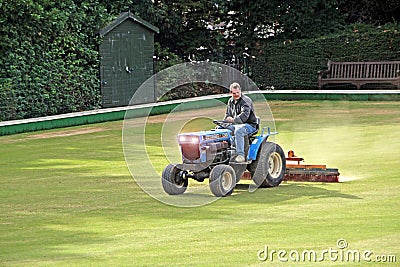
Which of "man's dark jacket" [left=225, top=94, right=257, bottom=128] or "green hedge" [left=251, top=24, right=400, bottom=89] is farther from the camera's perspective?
"green hedge" [left=251, top=24, right=400, bottom=89]

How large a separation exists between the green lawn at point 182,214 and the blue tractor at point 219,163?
0.16m

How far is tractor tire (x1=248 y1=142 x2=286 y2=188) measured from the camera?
9305 mm

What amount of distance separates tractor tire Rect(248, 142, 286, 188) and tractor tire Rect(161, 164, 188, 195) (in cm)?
74

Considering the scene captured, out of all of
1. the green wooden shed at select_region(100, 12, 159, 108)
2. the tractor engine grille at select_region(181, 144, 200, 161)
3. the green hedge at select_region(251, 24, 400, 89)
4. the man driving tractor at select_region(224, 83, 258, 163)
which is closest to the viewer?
the tractor engine grille at select_region(181, 144, 200, 161)

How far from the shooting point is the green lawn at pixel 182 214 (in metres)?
6.59

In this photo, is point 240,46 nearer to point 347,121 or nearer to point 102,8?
point 102,8

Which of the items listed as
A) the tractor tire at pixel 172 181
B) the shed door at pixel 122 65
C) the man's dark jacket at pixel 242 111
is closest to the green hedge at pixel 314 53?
the shed door at pixel 122 65

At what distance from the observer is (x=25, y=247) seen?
699 centimetres

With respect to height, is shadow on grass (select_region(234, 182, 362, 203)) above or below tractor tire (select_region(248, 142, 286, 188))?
below

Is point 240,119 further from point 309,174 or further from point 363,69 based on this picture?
point 363,69

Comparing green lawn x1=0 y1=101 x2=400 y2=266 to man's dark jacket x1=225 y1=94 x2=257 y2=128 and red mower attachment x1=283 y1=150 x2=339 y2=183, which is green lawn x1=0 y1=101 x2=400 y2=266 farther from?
man's dark jacket x1=225 y1=94 x2=257 y2=128

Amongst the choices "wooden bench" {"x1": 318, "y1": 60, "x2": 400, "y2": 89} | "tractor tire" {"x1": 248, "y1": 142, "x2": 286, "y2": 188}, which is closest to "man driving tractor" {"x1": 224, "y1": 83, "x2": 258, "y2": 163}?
"tractor tire" {"x1": 248, "y1": 142, "x2": 286, "y2": 188}

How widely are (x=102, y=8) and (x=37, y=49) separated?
110 inches

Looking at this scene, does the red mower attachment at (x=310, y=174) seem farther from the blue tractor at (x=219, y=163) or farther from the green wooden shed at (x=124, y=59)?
the green wooden shed at (x=124, y=59)
